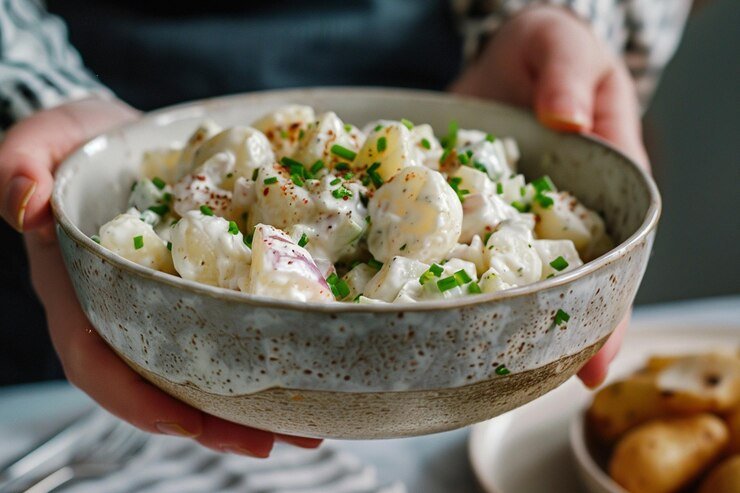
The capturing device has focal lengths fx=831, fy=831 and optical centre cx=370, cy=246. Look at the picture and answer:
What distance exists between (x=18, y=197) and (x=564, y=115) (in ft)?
2.06

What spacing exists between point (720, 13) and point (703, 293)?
993 mm

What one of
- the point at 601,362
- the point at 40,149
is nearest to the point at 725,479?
the point at 601,362

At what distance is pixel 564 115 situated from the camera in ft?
3.32

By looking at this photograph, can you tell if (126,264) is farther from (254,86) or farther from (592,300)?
(254,86)

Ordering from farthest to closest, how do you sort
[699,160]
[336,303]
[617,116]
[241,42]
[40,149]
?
[699,160] → [241,42] → [617,116] → [40,149] → [336,303]

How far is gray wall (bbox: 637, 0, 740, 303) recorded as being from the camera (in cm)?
284

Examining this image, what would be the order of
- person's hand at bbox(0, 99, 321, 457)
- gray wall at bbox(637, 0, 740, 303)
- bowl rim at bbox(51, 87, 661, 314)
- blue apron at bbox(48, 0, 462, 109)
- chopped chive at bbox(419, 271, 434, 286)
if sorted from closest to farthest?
bowl rim at bbox(51, 87, 661, 314), chopped chive at bbox(419, 271, 434, 286), person's hand at bbox(0, 99, 321, 457), blue apron at bbox(48, 0, 462, 109), gray wall at bbox(637, 0, 740, 303)

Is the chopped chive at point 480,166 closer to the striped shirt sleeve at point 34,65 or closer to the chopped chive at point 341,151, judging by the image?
the chopped chive at point 341,151

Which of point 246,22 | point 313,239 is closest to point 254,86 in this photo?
point 246,22

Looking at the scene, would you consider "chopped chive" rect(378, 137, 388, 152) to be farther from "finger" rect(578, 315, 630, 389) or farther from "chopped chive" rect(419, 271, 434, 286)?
"finger" rect(578, 315, 630, 389)

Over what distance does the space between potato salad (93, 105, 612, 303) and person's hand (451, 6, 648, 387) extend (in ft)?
0.42

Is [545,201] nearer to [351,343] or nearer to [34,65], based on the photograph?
[351,343]

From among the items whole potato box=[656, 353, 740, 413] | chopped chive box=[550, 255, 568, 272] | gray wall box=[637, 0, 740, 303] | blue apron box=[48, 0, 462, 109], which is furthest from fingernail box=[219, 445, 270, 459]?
gray wall box=[637, 0, 740, 303]

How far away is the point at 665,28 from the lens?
5.65 ft
